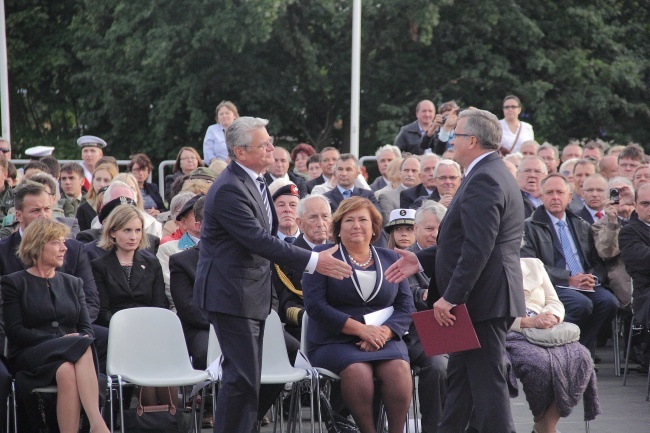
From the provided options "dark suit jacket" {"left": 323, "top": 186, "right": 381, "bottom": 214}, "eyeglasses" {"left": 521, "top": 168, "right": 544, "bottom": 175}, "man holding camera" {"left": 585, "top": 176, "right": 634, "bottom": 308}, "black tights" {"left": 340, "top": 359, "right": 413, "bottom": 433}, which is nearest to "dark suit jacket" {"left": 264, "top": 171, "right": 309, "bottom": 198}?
"dark suit jacket" {"left": 323, "top": 186, "right": 381, "bottom": 214}

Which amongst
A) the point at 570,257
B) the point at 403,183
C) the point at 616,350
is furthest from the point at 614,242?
the point at 403,183

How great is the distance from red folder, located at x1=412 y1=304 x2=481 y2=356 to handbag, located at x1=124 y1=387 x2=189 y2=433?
2.22 meters

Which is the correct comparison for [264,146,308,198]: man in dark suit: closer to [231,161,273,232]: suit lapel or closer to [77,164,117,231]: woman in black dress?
[77,164,117,231]: woman in black dress

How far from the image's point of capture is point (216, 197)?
252 inches

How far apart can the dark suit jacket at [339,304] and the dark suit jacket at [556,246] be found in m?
2.45

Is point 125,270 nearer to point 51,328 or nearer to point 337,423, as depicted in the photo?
point 51,328

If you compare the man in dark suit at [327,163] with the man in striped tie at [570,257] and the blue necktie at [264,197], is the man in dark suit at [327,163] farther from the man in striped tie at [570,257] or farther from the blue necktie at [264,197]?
the blue necktie at [264,197]

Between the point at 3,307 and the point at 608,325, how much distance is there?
19.6ft

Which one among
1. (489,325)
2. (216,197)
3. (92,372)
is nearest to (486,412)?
(489,325)

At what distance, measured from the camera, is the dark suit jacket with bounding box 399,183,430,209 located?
1100 centimetres

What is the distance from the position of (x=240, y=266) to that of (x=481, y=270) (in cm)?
139

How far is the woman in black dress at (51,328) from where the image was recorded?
6.93m

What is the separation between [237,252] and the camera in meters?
6.43

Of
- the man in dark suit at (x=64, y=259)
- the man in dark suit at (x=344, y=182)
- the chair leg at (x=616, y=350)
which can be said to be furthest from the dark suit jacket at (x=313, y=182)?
the man in dark suit at (x=64, y=259)
